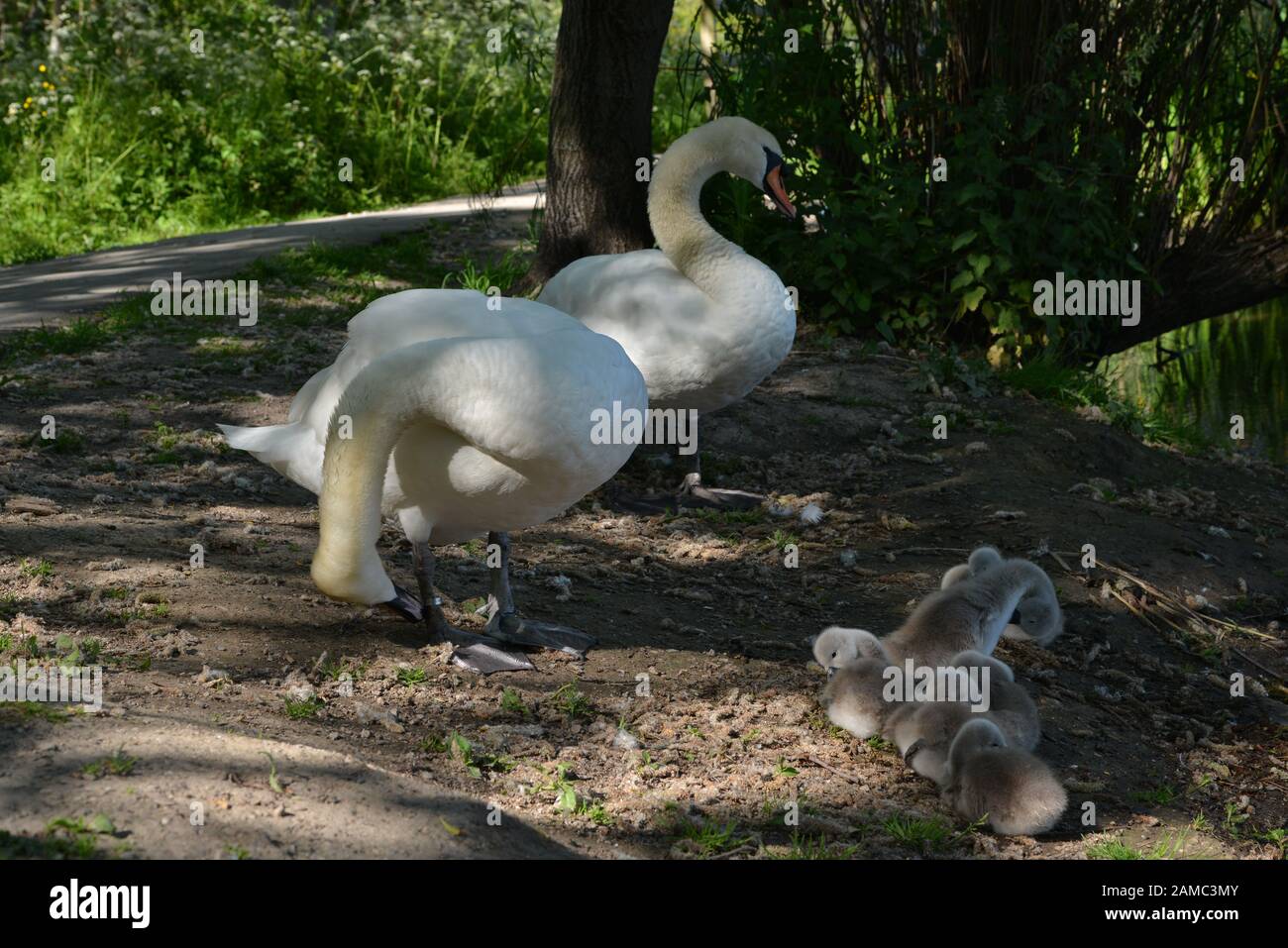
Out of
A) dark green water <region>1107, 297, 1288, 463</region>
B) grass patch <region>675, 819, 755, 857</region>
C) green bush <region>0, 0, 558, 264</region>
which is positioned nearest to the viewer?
grass patch <region>675, 819, 755, 857</region>

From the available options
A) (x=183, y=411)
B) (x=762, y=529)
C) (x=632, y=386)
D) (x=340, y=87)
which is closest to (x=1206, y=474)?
(x=762, y=529)

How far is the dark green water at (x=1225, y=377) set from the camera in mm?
10656

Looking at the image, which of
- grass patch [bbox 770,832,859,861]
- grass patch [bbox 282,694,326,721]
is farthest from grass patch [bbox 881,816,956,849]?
grass patch [bbox 282,694,326,721]

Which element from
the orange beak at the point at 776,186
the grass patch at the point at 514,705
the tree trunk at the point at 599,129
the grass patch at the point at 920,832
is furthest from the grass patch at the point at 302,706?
the tree trunk at the point at 599,129

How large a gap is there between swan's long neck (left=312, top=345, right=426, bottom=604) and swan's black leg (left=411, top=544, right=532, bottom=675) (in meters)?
0.51

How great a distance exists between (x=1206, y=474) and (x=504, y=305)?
518 centimetres

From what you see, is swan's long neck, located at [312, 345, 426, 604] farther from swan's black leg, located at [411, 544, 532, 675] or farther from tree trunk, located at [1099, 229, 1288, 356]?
tree trunk, located at [1099, 229, 1288, 356]

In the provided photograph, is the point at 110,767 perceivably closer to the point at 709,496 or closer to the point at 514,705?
the point at 514,705

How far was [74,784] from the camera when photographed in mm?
2934

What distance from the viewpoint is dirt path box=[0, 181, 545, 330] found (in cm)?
917

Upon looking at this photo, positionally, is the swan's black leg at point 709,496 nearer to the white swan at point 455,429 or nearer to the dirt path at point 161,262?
the white swan at point 455,429

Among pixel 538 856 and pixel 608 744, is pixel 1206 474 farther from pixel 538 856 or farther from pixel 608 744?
pixel 538 856

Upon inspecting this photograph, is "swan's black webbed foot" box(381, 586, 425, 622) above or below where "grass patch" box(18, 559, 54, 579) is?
below

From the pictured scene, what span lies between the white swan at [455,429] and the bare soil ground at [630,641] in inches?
18.7
